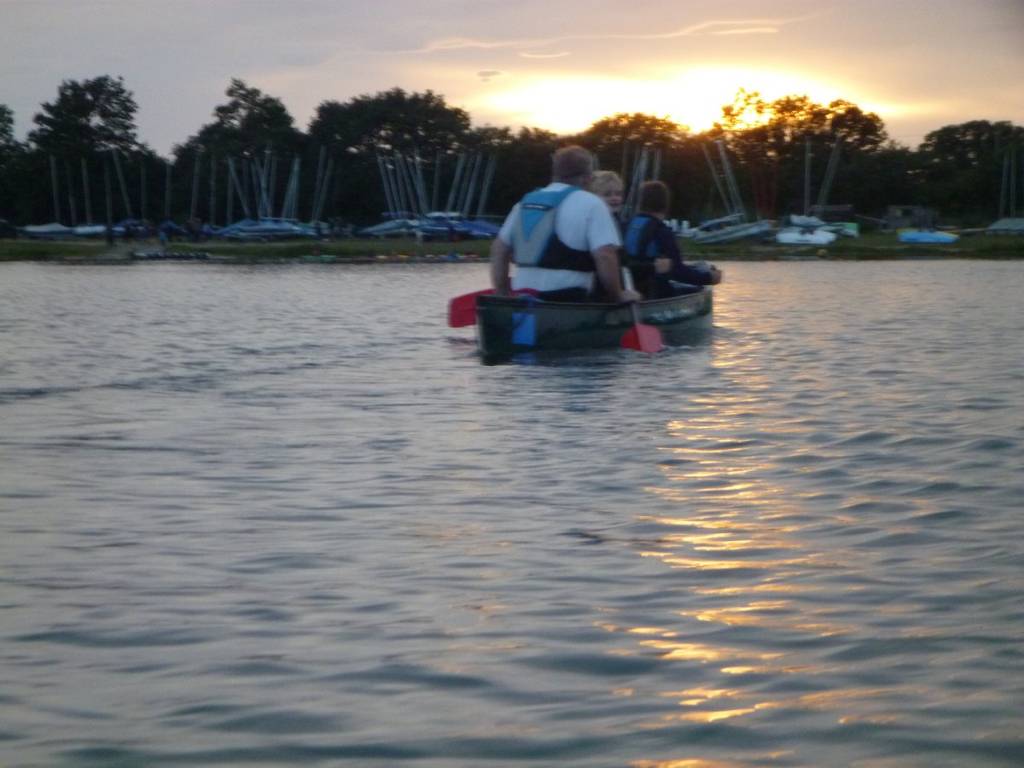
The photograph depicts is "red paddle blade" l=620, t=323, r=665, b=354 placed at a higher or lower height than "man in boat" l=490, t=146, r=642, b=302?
lower

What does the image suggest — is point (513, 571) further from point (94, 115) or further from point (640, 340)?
point (94, 115)

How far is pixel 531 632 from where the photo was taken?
4863 mm

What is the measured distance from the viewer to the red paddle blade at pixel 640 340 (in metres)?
14.7

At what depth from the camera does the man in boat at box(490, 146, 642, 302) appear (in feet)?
46.0

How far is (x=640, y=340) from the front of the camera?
14.7m

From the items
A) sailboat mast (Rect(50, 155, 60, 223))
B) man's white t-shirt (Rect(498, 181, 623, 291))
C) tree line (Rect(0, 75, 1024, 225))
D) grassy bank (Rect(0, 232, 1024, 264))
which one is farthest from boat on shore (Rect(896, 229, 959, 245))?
sailboat mast (Rect(50, 155, 60, 223))

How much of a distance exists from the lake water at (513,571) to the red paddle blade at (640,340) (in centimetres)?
173

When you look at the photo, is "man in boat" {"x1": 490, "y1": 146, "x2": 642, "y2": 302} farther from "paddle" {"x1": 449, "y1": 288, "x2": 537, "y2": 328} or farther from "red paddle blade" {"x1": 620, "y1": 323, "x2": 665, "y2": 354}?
"paddle" {"x1": 449, "y1": 288, "x2": 537, "y2": 328}

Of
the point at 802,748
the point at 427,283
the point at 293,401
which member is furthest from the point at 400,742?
the point at 427,283

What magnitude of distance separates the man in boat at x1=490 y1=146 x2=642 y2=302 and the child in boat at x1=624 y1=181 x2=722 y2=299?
149 centimetres

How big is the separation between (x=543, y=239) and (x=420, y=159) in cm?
9943

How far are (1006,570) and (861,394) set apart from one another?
20.4ft

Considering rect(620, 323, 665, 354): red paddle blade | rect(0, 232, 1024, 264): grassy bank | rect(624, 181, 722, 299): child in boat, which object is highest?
rect(624, 181, 722, 299): child in boat

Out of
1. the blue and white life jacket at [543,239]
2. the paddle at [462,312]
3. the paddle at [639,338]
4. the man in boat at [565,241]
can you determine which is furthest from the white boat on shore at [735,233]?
the blue and white life jacket at [543,239]
